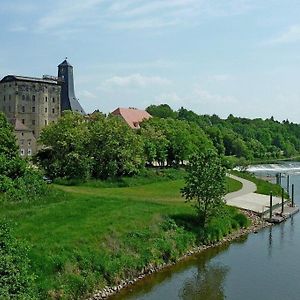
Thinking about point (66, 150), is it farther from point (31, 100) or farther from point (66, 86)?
point (66, 86)

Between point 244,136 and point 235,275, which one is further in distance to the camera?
point 244,136

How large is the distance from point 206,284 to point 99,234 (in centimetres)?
634

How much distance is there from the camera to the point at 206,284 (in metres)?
26.5

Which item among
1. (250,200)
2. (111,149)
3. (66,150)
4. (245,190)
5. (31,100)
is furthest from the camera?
(31,100)

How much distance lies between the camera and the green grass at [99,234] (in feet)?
74.3

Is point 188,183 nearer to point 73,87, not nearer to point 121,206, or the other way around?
point 121,206

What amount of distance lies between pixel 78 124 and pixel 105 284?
30868 millimetres

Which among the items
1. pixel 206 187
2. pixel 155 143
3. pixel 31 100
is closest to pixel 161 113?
pixel 31 100

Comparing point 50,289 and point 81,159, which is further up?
point 81,159

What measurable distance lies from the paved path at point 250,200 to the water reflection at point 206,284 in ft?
52.6

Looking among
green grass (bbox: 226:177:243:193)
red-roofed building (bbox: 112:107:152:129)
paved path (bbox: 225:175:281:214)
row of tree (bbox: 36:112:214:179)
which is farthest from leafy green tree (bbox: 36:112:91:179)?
red-roofed building (bbox: 112:107:152:129)

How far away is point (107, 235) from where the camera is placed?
27766 millimetres

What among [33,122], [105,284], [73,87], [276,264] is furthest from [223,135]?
[105,284]

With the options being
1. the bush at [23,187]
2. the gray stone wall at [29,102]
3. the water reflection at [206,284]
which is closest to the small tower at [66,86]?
the gray stone wall at [29,102]
